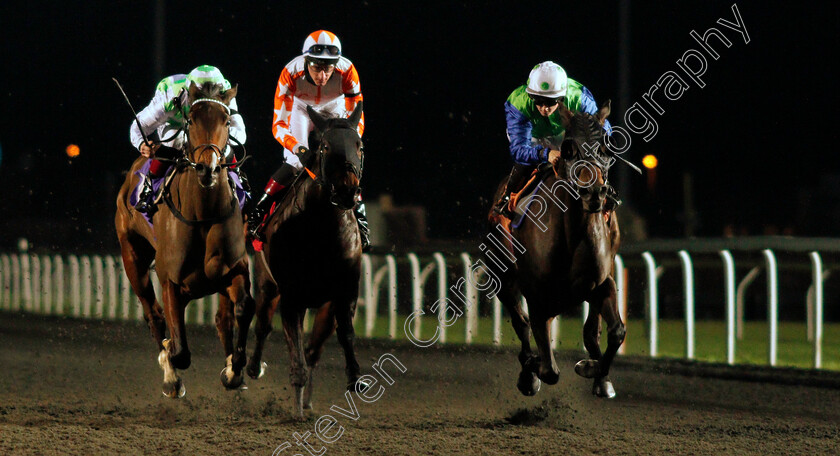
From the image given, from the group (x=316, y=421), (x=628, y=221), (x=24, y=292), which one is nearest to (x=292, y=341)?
(x=316, y=421)

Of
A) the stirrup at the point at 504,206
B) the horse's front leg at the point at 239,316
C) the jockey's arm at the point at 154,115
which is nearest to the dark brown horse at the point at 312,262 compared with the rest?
the horse's front leg at the point at 239,316

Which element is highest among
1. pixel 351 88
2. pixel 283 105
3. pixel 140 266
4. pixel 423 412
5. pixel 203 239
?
pixel 351 88

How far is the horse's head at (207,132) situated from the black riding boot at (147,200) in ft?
2.16

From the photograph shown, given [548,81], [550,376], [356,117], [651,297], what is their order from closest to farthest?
1. [550,376]
2. [356,117]
3. [548,81]
4. [651,297]

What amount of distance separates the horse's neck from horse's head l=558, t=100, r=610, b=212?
186cm

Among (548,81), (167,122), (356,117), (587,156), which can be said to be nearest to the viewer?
(587,156)

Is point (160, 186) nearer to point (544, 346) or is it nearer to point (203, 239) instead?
point (203, 239)

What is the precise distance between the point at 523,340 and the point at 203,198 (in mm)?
2070

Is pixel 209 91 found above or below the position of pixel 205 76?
below

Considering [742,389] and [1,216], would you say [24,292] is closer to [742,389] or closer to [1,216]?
[1,216]

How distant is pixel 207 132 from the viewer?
221 inches

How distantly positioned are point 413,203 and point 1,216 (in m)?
11.0

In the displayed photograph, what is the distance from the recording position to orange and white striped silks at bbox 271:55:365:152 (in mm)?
6203

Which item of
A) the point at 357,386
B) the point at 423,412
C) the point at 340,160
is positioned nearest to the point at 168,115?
the point at 340,160
